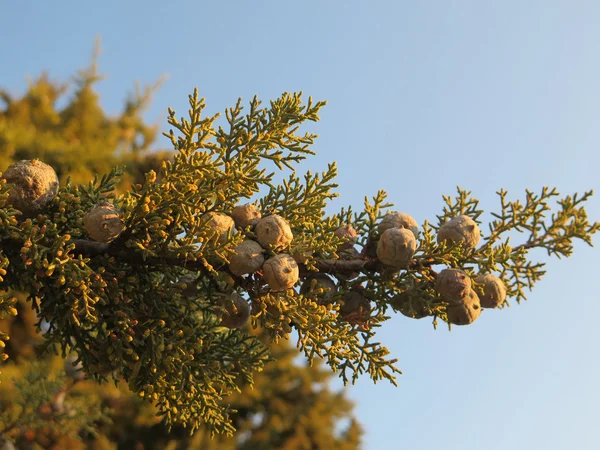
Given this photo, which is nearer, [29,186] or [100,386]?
[29,186]

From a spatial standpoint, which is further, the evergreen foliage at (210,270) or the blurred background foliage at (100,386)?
the blurred background foliage at (100,386)

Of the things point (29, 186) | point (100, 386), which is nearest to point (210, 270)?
point (29, 186)

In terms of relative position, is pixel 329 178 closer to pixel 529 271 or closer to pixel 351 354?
pixel 351 354

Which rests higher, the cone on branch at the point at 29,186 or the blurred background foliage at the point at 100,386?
the blurred background foliage at the point at 100,386

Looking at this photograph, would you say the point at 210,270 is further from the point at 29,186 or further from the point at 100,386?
the point at 100,386

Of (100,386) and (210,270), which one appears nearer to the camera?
(210,270)

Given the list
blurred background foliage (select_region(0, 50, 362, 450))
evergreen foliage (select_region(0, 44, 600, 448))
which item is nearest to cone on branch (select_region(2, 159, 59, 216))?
evergreen foliage (select_region(0, 44, 600, 448))

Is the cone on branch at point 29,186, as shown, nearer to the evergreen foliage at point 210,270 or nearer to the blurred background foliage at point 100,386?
the evergreen foliage at point 210,270

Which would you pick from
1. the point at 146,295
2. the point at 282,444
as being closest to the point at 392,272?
the point at 146,295

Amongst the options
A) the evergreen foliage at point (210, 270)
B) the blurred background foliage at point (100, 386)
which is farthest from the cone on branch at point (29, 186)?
the blurred background foliage at point (100, 386)

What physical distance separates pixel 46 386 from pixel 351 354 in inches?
207

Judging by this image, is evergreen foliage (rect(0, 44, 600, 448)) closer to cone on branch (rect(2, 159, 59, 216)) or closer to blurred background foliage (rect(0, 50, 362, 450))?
cone on branch (rect(2, 159, 59, 216))

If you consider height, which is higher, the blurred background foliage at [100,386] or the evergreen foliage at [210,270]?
the blurred background foliage at [100,386]

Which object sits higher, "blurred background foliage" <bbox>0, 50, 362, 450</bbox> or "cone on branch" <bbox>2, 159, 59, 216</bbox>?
"blurred background foliage" <bbox>0, 50, 362, 450</bbox>
